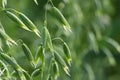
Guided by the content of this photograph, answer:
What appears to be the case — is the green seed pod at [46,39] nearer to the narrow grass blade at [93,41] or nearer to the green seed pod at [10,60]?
the green seed pod at [10,60]

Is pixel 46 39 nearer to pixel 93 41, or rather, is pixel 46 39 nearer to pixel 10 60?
pixel 10 60

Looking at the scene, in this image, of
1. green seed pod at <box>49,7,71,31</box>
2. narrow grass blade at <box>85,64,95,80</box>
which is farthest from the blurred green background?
green seed pod at <box>49,7,71,31</box>

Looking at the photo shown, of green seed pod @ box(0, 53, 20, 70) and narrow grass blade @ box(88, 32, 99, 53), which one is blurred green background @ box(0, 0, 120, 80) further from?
green seed pod @ box(0, 53, 20, 70)

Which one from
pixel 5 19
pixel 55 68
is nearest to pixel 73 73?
pixel 5 19

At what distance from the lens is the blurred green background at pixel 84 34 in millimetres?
2840

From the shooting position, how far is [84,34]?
3.01 meters

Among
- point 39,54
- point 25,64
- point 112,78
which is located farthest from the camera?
point 112,78

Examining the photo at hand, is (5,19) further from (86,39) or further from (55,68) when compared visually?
(55,68)

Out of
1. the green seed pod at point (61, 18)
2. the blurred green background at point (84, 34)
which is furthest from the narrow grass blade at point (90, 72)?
the green seed pod at point (61, 18)

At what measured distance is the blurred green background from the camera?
2.84 m

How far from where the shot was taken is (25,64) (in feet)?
9.34

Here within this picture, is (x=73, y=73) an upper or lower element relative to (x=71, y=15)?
lower

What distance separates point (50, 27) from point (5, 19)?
1.07 feet

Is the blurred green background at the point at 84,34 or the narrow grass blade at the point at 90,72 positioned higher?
the blurred green background at the point at 84,34
